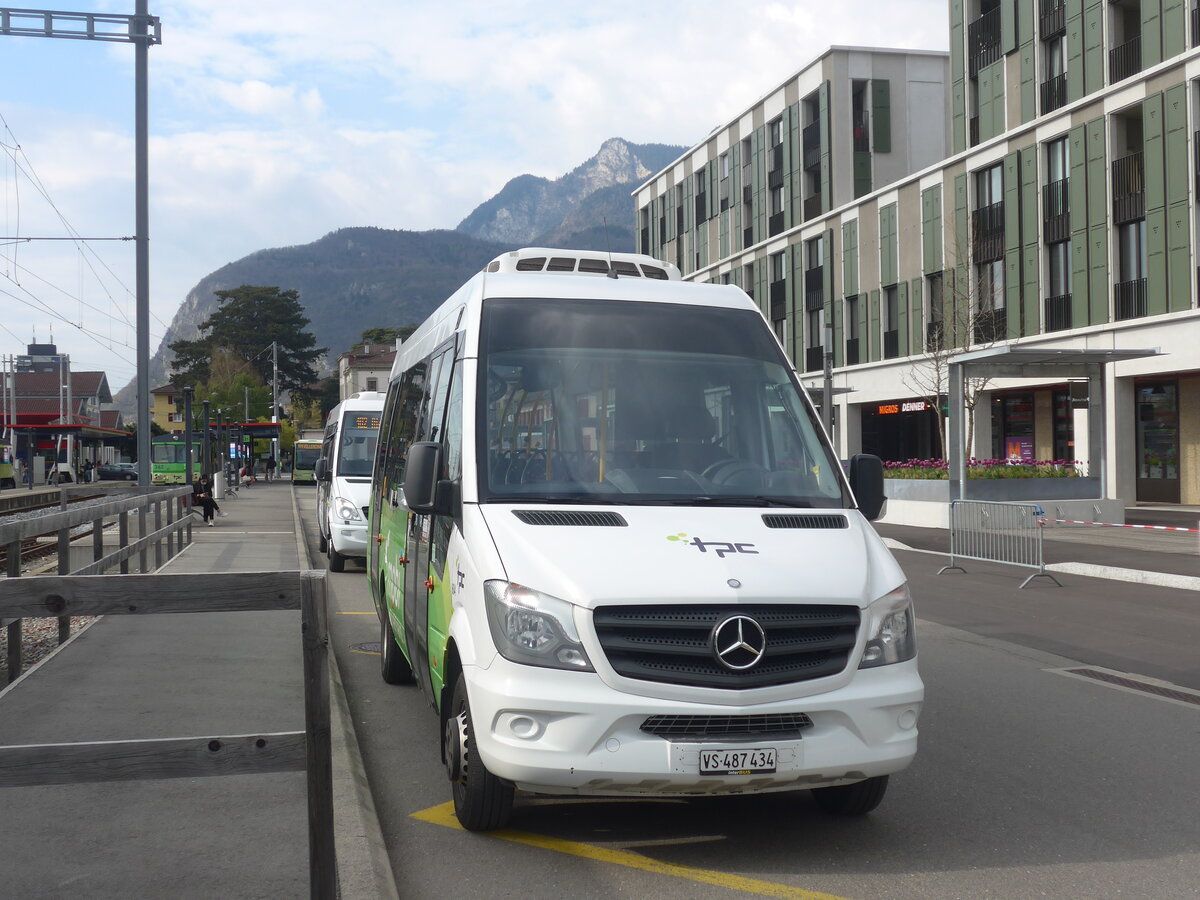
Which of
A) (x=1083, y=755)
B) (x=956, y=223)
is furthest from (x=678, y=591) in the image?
(x=956, y=223)

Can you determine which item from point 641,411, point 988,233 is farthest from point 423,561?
point 988,233

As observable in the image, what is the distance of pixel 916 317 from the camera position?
41.6 m

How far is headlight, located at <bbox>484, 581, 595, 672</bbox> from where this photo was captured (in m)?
4.53

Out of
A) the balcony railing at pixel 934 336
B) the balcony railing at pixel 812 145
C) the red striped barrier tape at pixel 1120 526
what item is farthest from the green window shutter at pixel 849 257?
the red striped barrier tape at pixel 1120 526

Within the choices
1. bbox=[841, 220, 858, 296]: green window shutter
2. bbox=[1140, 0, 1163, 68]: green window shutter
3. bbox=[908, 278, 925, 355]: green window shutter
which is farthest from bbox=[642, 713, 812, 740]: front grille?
bbox=[841, 220, 858, 296]: green window shutter

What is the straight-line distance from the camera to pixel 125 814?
491 cm

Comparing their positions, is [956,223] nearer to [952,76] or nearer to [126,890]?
Result: [952,76]

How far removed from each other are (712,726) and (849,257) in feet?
142

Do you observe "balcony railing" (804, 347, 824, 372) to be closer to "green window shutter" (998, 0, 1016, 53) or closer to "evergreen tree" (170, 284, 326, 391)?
"green window shutter" (998, 0, 1016, 53)

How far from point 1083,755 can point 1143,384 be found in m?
29.7

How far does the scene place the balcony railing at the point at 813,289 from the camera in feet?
159

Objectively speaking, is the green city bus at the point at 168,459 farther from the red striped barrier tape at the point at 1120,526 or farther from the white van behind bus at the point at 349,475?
the red striped barrier tape at the point at 1120,526

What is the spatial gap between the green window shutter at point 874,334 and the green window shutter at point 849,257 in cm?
139

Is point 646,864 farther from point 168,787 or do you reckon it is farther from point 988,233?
point 988,233
